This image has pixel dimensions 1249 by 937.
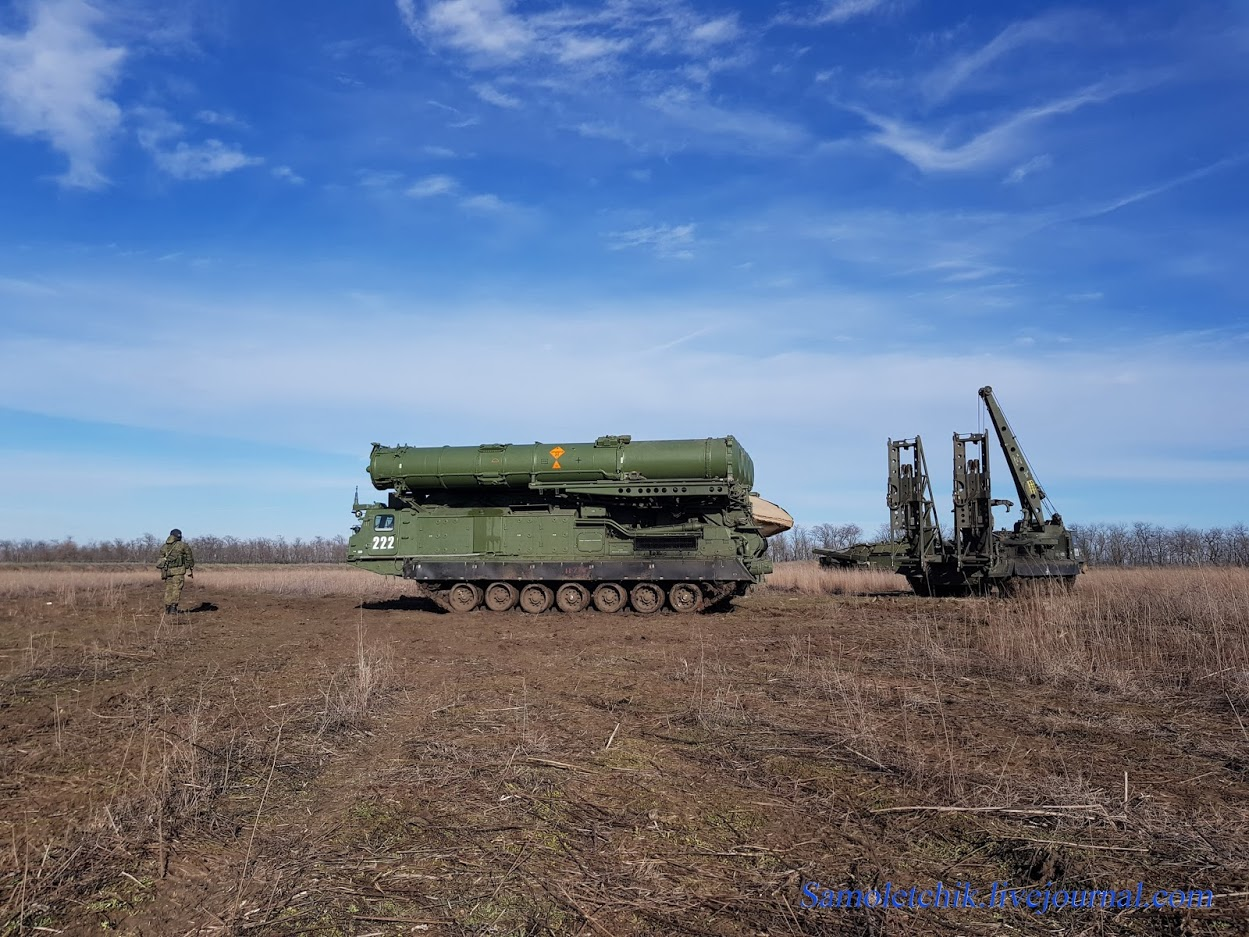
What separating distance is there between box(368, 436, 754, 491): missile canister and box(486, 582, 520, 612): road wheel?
2.33m

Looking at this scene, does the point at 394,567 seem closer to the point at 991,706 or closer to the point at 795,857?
the point at 991,706

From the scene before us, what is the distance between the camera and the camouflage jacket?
16562 mm

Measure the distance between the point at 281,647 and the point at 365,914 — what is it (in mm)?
9778

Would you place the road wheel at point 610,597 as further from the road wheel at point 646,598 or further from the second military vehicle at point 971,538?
the second military vehicle at point 971,538

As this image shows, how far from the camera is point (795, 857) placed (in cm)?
362

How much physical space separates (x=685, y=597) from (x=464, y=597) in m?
5.08

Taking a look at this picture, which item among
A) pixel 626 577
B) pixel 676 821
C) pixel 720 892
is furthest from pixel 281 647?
pixel 720 892

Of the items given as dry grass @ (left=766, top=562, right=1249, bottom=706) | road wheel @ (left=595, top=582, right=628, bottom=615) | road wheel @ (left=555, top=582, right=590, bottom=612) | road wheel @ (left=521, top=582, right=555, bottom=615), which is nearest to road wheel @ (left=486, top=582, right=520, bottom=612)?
road wheel @ (left=521, top=582, right=555, bottom=615)

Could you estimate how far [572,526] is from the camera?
18094 mm

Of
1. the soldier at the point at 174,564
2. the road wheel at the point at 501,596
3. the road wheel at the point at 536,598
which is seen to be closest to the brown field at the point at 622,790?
the soldier at the point at 174,564

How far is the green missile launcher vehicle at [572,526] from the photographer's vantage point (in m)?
17.6

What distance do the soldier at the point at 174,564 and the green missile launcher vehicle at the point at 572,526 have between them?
338 cm

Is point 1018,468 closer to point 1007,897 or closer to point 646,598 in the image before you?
point 646,598

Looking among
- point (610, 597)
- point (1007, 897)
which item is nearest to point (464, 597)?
point (610, 597)
